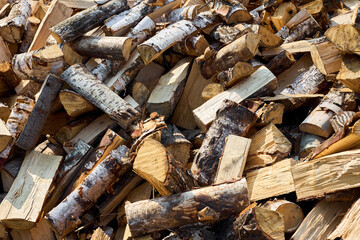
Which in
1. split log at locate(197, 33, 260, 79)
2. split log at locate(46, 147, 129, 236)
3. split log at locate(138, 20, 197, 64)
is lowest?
split log at locate(46, 147, 129, 236)

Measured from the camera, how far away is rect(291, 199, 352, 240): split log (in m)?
2.53

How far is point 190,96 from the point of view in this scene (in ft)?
12.6

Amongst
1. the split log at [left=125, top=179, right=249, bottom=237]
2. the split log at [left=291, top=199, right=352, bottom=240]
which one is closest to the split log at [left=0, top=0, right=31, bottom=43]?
the split log at [left=125, top=179, right=249, bottom=237]

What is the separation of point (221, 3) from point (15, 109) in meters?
2.29

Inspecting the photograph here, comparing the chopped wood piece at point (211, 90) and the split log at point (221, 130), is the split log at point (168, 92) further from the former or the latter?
the split log at point (221, 130)

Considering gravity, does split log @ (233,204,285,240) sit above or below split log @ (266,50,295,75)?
below

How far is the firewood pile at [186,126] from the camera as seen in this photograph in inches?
104

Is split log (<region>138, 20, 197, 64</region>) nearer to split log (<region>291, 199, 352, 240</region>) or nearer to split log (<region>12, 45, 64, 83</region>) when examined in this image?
split log (<region>12, 45, 64, 83</region>)

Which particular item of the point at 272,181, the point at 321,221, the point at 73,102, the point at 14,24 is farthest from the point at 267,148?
the point at 14,24

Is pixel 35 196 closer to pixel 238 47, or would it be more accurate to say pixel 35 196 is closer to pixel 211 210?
pixel 211 210

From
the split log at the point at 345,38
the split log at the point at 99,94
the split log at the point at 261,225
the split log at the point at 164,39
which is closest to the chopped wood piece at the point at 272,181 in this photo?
the split log at the point at 261,225

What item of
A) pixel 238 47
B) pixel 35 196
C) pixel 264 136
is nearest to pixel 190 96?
pixel 238 47

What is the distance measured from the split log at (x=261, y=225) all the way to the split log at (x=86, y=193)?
1.14 metres

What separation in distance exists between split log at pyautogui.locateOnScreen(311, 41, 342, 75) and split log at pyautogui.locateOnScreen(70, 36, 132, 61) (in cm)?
172
